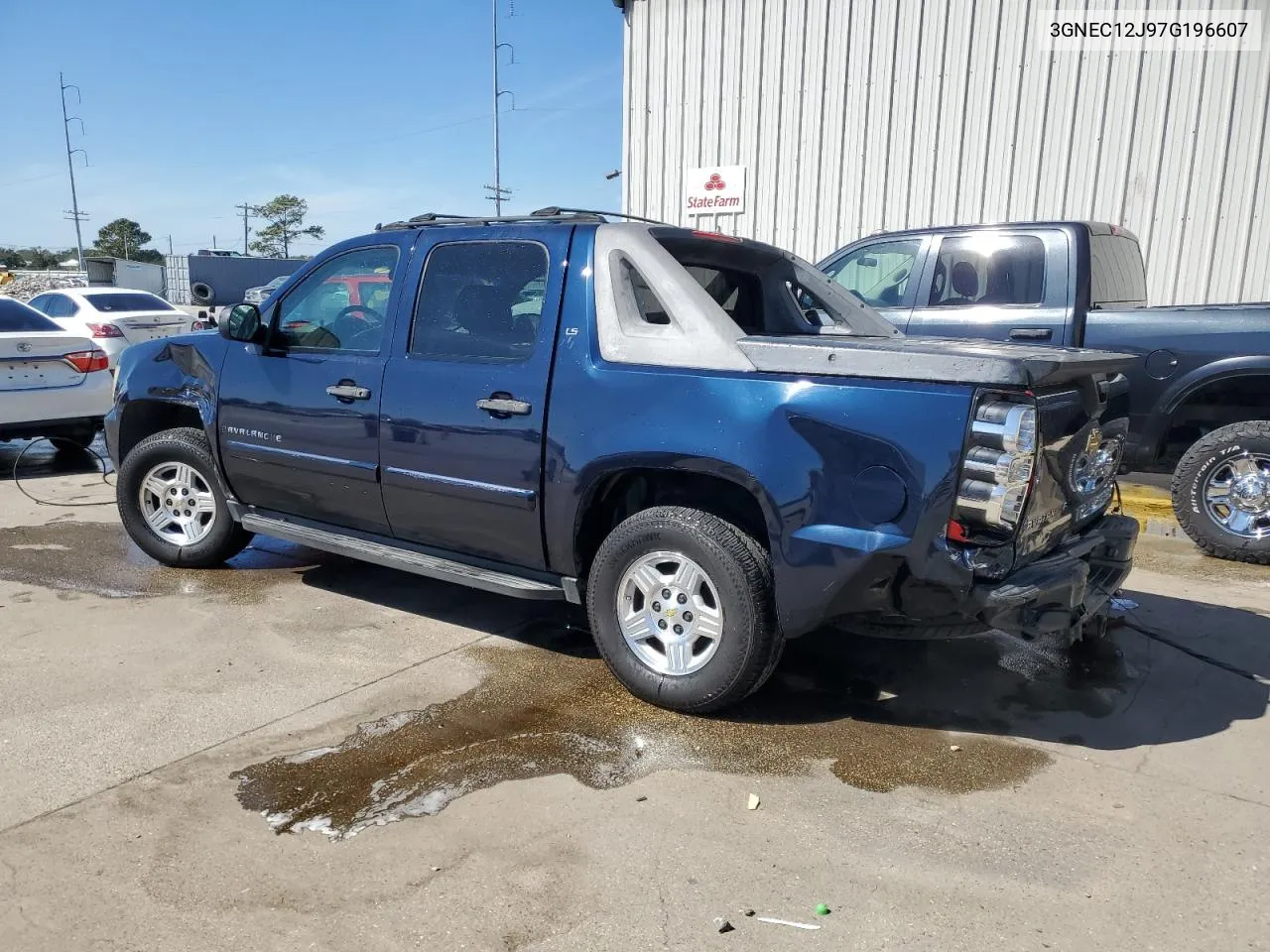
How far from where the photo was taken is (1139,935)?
7.91 feet

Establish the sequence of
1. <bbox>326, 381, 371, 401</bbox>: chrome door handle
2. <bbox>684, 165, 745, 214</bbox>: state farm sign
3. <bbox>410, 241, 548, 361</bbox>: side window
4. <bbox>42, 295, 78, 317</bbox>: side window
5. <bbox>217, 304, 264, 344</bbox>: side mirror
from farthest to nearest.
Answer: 1. <bbox>42, 295, 78, 317</bbox>: side window
2. <bbox>684, 165, 745, 214</bbox>: state farm sign
3. <bbox>217, 304, 264, 344</bbox>: side mirror
4. <bbox>326, 381, 371, 401</bbox>: chrome door handle
5. <bbox>410, 241, 548, 361</bbox>: side window

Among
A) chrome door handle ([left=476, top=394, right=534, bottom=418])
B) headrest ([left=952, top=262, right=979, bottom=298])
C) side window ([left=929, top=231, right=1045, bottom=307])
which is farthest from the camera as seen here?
→ headrest ([left=952, top=262, right=979, bottom=298])

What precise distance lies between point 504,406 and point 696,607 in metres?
1.13

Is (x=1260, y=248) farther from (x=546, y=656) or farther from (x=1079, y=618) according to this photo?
(x=546, y=656)

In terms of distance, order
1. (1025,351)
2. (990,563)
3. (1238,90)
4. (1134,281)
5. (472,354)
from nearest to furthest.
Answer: (990,563) < (1025,351) < (472,354) < (1134,281) < (1238,90)

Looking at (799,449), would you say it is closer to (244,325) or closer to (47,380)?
(244,325)

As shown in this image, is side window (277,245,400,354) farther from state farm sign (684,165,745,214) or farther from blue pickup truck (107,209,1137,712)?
state farm sign (684,165,745,214)

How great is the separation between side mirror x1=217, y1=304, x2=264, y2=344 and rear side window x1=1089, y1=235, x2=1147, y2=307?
16.5 ft

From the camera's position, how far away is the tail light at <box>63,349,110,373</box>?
8.29 metres

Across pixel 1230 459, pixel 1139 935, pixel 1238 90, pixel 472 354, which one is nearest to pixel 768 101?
pixel 1238 90

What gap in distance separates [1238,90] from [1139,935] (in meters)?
9.38

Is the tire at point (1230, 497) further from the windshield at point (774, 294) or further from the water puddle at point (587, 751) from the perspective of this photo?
the water puddle at point (587, 751)

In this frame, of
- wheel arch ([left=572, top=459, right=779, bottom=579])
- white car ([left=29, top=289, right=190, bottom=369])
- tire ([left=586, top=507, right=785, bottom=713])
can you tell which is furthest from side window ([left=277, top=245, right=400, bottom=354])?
white car ([left=29, top=289, right=190, bottom=369])

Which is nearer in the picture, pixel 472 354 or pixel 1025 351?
pixel 1025 351
